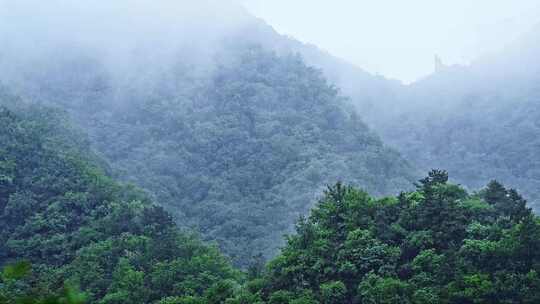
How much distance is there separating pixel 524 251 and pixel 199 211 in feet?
77.7

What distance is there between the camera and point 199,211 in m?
39.6

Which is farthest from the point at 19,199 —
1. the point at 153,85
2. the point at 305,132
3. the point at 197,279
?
the point at 153,85

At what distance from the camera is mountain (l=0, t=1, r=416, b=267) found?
132ft

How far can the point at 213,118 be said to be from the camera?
50.2m

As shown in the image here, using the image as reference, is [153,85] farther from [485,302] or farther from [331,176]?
[485,302]

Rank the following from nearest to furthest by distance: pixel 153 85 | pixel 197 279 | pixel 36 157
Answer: pixel 197 279 < pixel 36 157 < pixel 153 85

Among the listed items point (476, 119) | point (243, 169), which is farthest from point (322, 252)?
point (476, 119)

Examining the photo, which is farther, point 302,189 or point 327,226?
point 302,189

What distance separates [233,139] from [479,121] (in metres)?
19.4

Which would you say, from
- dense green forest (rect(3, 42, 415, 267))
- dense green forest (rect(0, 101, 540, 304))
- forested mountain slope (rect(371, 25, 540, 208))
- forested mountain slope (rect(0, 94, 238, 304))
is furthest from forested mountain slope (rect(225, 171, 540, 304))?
forested mountain slope (rect(371, 25, 540, 208))

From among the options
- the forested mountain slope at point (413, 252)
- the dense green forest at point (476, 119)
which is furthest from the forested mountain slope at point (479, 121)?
the forested mountain slope at point (413, 252)

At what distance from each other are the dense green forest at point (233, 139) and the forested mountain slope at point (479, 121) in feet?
22.0

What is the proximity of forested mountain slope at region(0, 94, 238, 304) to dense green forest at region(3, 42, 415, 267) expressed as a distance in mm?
6854

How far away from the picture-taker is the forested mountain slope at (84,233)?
2125 cm
